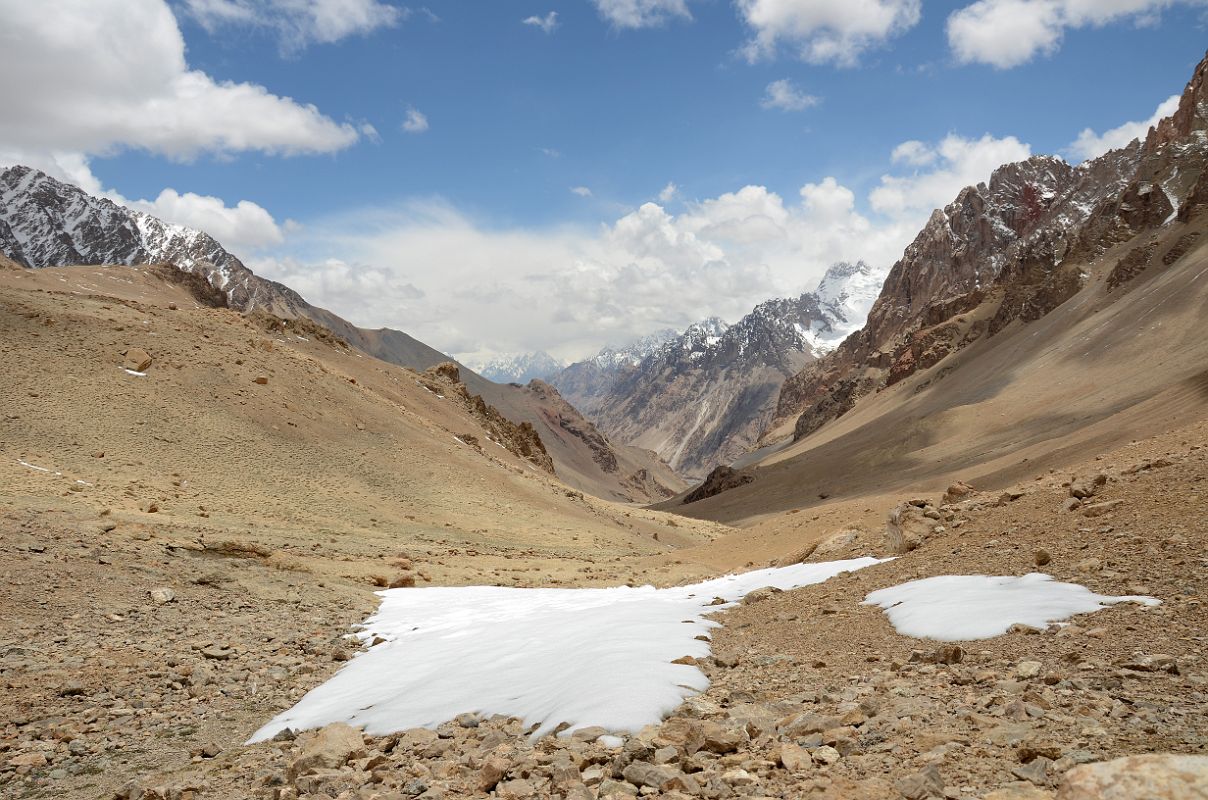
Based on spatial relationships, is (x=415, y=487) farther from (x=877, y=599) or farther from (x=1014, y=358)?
(x=1014, y=358)

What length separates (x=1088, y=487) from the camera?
11828mm

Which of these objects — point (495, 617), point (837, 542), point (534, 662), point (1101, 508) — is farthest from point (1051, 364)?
point (534, 662)

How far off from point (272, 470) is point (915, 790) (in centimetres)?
2966

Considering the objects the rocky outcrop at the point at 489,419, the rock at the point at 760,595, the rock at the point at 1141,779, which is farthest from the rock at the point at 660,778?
the rocky outcrop at the point at 489,419

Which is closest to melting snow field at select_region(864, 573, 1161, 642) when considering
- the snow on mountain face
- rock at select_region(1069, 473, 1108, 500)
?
rock at select_region(1069, 473, 1108, 500)

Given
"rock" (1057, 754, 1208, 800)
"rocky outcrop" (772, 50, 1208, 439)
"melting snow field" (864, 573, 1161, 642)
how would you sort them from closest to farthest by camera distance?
"rock" (1057, 754, 1208, 800) → "melting snow field" (864, 573, 1161, 642) → "rocky outcrop" (772, 50, 1208, 439)

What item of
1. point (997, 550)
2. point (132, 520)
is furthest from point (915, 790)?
point (132, 520)

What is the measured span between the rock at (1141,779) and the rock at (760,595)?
8.70m

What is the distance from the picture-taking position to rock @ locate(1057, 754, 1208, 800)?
354cm

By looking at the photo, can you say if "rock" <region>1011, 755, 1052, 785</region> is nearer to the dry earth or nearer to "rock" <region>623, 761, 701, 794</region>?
the dry earth

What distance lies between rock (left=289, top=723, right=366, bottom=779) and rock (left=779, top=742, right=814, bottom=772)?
3796mm

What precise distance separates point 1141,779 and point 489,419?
→ 212 ft

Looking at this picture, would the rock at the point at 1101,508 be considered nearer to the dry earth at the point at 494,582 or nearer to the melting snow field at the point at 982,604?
the dry earth at the point at 494,582

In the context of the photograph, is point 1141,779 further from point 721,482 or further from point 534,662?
point 721,482
